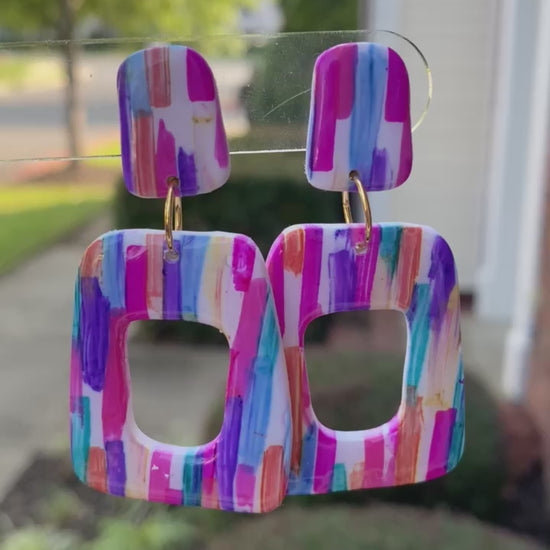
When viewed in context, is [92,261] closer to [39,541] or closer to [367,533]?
[367,533]

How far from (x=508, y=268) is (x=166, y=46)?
114 inches

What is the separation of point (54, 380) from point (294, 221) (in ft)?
3.93

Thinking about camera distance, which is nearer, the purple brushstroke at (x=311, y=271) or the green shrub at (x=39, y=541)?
the purple brushstroke at (x=311, y=271)

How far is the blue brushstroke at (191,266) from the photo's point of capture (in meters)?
0.52

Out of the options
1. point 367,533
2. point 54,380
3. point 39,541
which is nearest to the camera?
point 367,533

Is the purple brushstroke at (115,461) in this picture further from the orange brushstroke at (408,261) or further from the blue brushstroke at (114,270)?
the orange brushstroke at (408,261)

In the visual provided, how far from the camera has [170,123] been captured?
507mm

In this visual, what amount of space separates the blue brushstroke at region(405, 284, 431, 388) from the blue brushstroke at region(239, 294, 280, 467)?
4.1 inches

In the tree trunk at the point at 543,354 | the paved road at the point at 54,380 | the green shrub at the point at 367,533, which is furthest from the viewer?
the paved road at the point at 54,380

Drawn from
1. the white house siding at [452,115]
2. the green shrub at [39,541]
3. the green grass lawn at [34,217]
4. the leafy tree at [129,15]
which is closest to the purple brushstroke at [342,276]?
the leafy tree at [129,15]

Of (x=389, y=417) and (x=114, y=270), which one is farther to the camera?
(x=389, y=417)

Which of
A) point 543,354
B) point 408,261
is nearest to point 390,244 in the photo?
point 408,261

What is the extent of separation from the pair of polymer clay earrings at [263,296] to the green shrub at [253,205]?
264 centimetres

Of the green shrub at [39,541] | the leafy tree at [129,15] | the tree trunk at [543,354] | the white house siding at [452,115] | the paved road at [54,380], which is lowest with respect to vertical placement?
the paved road at [54,380]
